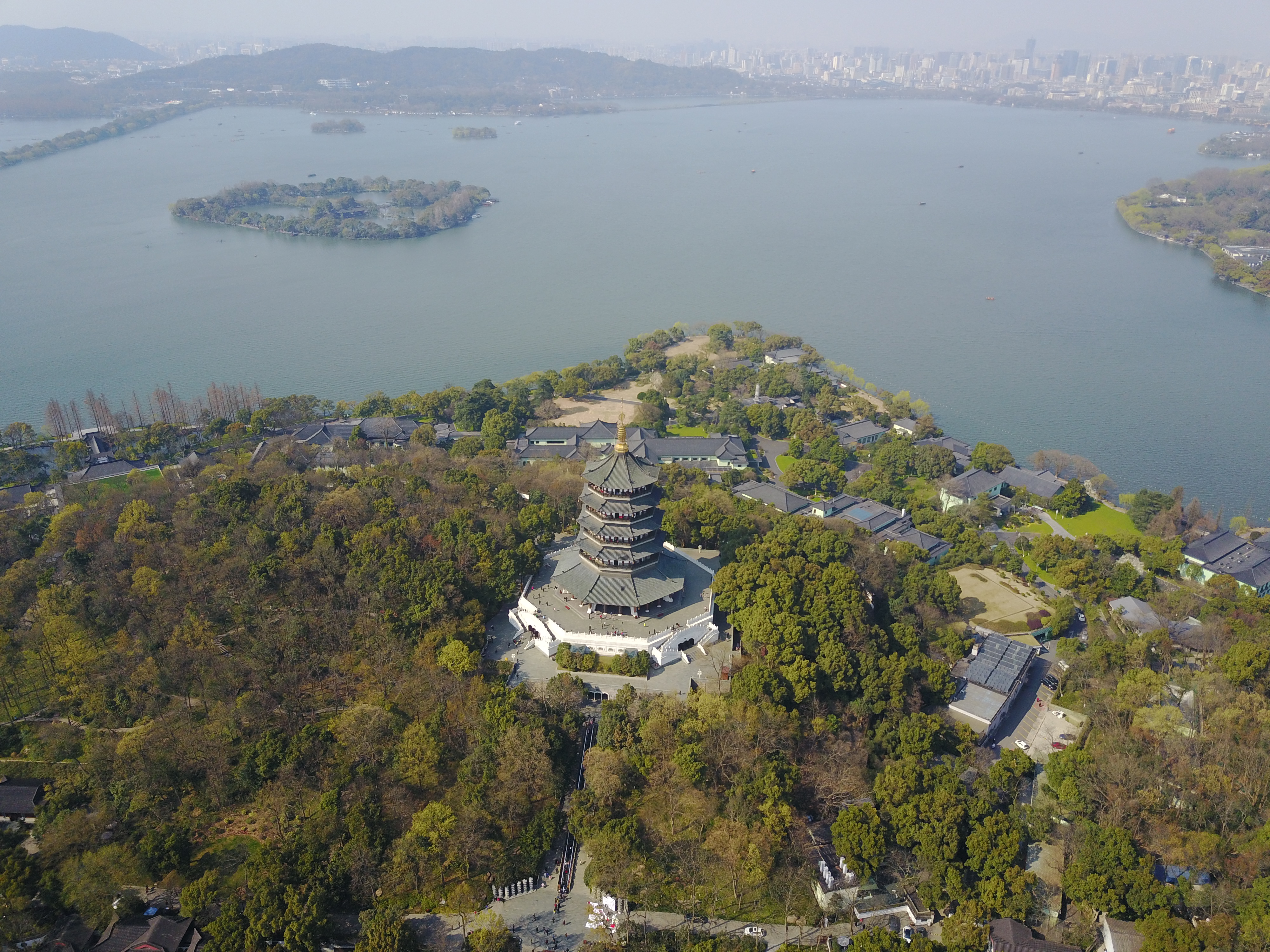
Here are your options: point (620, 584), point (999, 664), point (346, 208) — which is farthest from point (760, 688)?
point (346, 208)

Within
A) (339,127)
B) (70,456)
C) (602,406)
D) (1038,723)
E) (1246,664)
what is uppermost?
(339,127)

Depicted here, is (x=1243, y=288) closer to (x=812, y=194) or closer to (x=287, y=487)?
(x=812, y=194)

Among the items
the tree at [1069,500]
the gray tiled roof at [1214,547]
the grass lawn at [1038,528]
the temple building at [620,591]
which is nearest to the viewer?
the temple building at [620,591]

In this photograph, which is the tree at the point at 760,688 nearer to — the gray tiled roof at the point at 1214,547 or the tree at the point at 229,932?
the tree at the point at 229,932

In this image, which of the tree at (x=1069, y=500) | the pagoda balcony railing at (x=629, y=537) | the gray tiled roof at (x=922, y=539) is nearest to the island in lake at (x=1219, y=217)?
the tree at (x=1069, y=500)

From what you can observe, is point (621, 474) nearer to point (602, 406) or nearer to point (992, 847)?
point (992, 847)

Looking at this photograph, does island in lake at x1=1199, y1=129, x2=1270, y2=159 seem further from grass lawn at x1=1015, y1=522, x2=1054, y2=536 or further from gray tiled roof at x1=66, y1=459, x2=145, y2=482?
gray tiled roof at x1=66, y1=459, x2=145, y2=482
